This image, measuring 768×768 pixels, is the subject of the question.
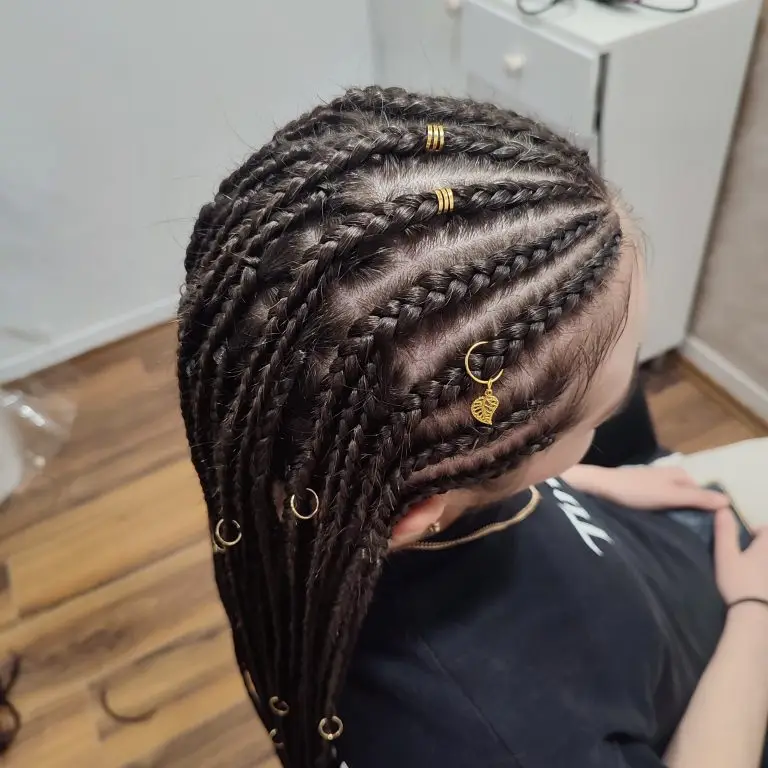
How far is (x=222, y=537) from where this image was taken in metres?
0.55

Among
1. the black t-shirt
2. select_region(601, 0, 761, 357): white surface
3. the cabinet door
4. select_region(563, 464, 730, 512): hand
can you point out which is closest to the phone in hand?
select_region(563, 464, 730, 512): hand

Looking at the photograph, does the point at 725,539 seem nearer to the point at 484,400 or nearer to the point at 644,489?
the point at 644,489

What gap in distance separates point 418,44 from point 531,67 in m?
0.44

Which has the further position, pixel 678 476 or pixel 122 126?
pixel 122 126

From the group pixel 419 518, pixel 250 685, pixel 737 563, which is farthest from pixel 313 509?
pixel 737 563

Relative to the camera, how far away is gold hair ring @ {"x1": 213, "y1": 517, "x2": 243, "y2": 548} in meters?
0.54

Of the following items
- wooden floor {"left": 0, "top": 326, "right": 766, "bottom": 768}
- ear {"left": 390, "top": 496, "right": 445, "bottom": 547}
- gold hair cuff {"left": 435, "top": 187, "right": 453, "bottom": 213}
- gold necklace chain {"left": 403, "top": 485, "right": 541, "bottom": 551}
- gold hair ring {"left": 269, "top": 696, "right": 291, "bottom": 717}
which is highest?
gold hair cuff {"left": 435, "top": 187, "right": 453, "bottom": 213}

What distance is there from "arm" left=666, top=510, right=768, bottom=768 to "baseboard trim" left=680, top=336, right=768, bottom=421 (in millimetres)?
819

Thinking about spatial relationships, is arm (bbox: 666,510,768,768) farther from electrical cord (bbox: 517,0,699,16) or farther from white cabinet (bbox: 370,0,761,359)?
electrical cord (bbox: 517,0,699,16)

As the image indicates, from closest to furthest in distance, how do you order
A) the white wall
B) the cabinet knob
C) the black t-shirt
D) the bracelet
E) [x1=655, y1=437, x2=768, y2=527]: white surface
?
1. the black t-shirt
2. the bracelet
3. [x1=655, y1=437, x2=768, y2=527]: white surface
4. the cabinet knob
5. the white wall

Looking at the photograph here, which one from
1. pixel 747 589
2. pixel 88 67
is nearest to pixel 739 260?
pixel 747 589

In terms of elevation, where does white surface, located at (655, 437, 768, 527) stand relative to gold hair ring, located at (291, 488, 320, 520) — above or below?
below

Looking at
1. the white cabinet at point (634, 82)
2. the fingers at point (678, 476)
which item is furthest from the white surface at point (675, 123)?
the fingers at point (678, 476)

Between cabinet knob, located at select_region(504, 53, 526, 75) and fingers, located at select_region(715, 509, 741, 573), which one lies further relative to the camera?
cabinet knob, located at select_region(504, 53, 526, 75)
